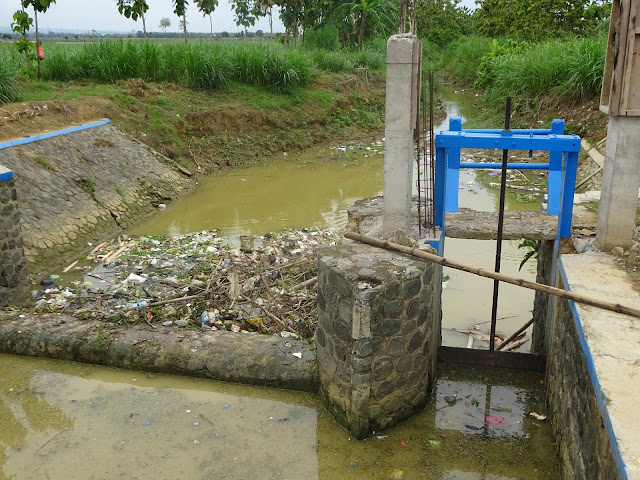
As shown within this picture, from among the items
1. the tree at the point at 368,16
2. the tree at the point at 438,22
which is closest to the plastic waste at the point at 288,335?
the tree at the point at 368,16

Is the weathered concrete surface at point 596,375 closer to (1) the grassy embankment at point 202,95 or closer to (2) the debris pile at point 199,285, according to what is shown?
(2) the debris pile at point 199,285

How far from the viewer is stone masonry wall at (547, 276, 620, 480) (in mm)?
2845

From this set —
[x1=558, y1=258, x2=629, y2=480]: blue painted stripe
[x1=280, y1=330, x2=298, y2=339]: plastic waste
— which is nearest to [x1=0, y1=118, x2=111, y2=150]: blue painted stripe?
[x1=280, y1=330, x2=298, y2=339]: plastic waste

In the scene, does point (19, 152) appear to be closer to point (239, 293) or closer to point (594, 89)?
point (239, 293)

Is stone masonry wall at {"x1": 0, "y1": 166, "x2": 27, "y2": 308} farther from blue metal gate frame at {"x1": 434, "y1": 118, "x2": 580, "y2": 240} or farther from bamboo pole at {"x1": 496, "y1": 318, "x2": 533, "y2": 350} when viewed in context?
bamboo pole at {"x1": 496, "y1": 318, "x2": 533, "y2": 350}

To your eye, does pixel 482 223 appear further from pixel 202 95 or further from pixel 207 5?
pixel 207 5

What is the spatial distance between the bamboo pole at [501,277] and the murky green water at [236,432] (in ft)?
3.76

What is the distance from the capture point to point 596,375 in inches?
114

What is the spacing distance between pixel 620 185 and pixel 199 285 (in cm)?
402

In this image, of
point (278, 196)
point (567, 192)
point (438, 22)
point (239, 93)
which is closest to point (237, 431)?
point (567, 192)

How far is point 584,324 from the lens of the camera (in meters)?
3.40

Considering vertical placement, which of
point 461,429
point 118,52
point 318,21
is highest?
point 318,21

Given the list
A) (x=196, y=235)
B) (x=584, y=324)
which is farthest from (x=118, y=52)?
(x=584, y=324)

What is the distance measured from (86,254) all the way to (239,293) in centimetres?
298
